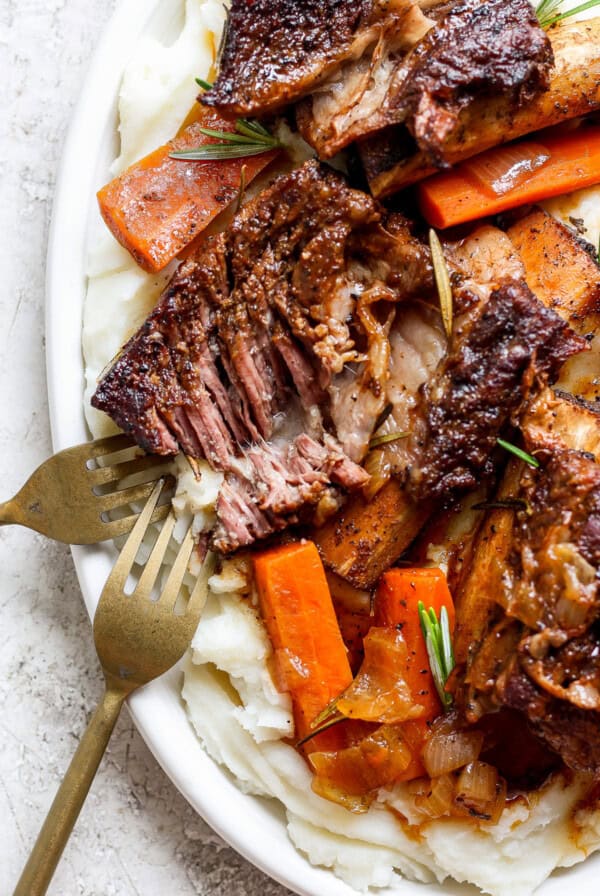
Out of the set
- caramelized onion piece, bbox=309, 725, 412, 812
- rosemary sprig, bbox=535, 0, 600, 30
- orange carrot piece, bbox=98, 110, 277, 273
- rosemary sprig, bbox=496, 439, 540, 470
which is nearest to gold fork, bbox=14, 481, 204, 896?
caramelized onion piece, bbox=309, 725, 412, 812

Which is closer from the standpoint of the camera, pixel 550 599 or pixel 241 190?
pixel 550 599

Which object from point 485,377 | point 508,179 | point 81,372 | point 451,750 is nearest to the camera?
point 485,377

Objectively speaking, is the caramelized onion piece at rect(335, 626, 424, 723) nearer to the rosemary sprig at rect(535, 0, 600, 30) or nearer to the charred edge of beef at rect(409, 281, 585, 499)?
the charred edge of beef at rect(409, 281, 585, 499)

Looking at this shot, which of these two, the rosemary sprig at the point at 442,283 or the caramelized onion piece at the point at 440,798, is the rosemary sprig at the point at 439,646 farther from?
the rosemary sprig at the point at 442,283

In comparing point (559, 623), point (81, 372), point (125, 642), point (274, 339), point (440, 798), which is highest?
point (81, 372)

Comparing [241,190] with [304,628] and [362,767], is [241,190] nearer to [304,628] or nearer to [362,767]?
[304,628]

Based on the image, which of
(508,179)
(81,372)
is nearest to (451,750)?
(81,372)

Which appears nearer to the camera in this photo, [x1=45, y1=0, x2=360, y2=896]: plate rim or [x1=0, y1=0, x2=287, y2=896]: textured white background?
[x1=45, y1=0, x2=360, y2=896]: plate rim
